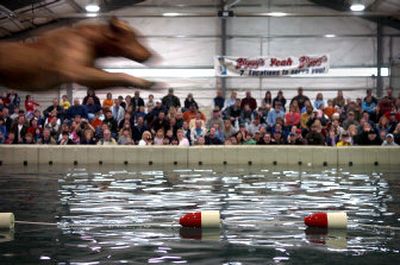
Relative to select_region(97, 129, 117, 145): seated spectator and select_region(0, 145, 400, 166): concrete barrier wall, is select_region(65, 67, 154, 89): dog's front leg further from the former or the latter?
select_region(97, 129, 117, 145): seated spectator

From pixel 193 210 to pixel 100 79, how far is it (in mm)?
4423

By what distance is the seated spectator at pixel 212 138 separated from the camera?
807 inches

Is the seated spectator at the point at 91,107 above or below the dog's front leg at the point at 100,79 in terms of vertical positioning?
above

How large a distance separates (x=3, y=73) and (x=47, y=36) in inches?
17.8

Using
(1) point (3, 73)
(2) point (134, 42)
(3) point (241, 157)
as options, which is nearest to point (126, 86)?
(2) point (134, 42)

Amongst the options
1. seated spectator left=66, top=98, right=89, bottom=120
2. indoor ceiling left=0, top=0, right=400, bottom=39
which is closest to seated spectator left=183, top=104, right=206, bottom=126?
seated spectator left=66, top=98, right=89, bottom=120

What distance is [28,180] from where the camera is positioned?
14.3 metres

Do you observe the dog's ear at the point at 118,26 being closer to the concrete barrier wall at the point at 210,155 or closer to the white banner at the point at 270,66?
the concrete barrier wall at the point at 210,155

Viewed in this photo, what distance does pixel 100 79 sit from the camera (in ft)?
18.1

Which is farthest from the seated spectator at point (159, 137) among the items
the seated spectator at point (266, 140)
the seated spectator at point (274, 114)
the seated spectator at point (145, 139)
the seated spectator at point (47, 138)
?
the seated spectator at point (274, 114)

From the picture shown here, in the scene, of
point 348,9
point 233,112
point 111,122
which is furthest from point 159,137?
point 348,9

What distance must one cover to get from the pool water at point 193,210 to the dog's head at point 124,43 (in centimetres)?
186

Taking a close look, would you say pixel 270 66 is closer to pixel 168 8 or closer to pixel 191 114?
pixel 168 8

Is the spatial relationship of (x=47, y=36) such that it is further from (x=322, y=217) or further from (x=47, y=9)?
(x=47, y=9)
